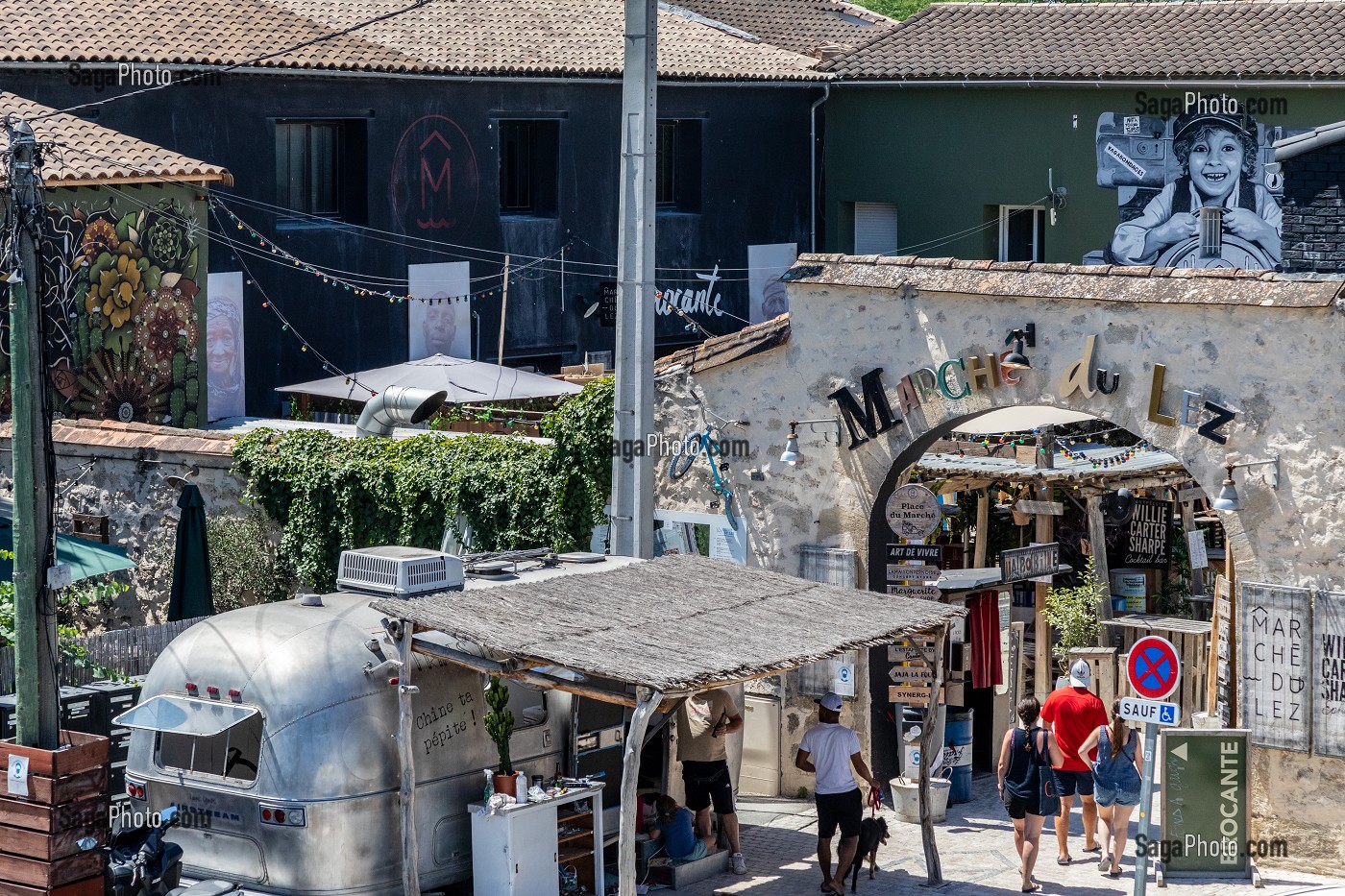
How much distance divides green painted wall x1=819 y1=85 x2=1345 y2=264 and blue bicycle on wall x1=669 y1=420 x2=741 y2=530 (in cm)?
1787

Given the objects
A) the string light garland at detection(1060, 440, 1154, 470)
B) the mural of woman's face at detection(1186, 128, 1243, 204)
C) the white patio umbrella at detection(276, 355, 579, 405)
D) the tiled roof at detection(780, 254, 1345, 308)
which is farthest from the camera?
the mural of woman's face at detection(1186, 128, 1243, 204)

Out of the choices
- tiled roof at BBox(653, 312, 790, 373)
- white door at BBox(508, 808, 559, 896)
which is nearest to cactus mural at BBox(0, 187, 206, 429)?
tiled roof at BBox(653, 312, 790, 373)

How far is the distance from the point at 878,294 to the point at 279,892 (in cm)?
712

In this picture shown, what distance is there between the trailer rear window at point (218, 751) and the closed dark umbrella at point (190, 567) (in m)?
4.76

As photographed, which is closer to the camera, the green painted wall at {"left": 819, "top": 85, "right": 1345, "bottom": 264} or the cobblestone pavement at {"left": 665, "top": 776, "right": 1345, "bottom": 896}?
the cobblestone pavement at {"left": 665, "top": 776, "right": 1345, "bottom": 896}

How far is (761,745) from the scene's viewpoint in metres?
16.6

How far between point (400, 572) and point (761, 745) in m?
5.11

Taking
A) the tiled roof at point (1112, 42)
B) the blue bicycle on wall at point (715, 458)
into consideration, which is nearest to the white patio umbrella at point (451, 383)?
the blue bicycle on wall at point (715, 458)

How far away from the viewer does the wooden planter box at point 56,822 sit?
11898mm

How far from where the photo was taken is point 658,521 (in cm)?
1727

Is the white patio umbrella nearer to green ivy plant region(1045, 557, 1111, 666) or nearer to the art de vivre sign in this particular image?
green ivy plant region(1045, 557, 1111, 666)

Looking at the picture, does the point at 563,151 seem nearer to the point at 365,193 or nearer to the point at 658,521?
the point at 365,193

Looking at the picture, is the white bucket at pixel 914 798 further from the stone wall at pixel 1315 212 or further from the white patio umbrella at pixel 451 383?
the white patio umbrella at pixel 451 383

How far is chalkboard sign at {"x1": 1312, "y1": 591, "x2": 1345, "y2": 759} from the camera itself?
13.9m
